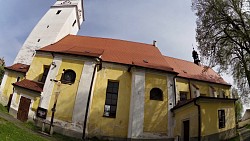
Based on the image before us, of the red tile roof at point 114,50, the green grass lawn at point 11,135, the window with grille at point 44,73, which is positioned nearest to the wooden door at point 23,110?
the window with grille at point 44,73

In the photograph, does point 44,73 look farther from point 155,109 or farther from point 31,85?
point 155,109

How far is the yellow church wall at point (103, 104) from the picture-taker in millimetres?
16234

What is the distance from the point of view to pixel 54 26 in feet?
82.1

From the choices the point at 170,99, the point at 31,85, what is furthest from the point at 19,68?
the point at 170,99

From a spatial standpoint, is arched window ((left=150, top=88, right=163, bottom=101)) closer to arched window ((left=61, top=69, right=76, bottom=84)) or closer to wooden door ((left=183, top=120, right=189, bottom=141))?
wooden door ((left=183, top=120, right=189, bottom=141))

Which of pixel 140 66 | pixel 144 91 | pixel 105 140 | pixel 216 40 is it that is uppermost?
pixel 216 40

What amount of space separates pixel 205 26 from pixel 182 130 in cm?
738

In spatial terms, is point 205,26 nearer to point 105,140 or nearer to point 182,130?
point 182,130

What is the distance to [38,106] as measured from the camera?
15.7m

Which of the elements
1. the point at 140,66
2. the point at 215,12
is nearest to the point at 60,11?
the point at 140,66

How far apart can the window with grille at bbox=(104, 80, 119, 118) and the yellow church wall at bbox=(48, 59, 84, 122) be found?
2.57 meters

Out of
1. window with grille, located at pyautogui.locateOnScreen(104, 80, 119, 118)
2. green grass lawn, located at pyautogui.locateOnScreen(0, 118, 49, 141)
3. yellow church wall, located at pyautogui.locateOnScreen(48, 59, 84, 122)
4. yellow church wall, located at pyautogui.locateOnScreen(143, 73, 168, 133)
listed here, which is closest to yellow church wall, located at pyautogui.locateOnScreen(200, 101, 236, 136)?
yellow church wall, located at pyautogui.locateOnScreen(143, 73, 168, 133)

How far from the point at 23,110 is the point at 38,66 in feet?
13.7

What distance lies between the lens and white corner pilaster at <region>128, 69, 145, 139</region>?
16062 mm
